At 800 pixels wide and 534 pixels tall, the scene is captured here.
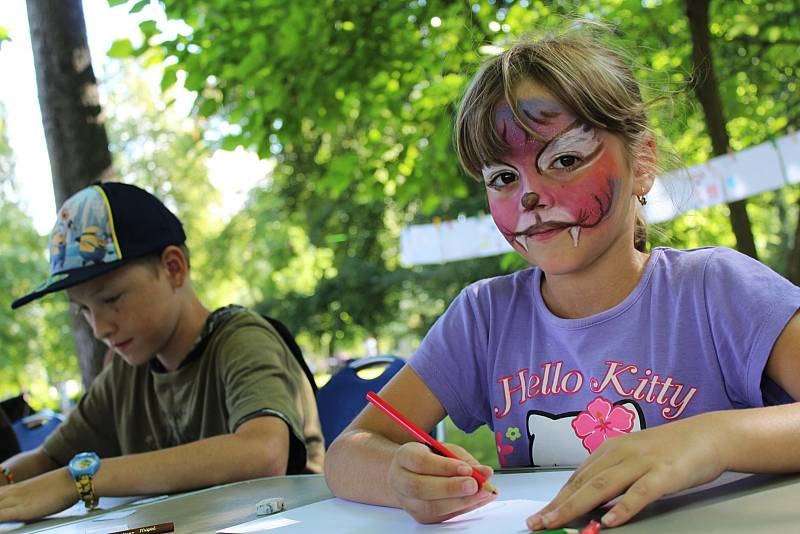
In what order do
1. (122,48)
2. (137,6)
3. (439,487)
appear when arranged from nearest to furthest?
(439,487) → (137,6) → (122,48)

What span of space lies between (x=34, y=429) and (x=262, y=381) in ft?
5.45

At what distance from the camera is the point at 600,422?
159 centimetres

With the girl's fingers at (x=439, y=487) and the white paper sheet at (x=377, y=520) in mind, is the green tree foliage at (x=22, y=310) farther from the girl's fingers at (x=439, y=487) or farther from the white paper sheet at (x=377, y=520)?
the girl's fingers at (x=439, y=487)

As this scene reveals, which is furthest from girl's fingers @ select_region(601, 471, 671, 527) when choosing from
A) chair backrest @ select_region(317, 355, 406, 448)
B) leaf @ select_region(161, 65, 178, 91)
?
leaf @ select_region(161, 65, 178, 91)

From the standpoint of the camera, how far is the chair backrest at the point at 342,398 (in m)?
2.61

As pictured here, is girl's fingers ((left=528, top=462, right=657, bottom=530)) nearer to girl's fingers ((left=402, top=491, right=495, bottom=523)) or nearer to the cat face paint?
girl's fingers ((left=402, top=491, right=495, bottom=523))

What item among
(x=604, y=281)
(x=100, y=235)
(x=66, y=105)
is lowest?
(x=604, y=281)

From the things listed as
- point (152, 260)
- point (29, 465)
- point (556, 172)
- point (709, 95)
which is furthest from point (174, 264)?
point (709, 95)

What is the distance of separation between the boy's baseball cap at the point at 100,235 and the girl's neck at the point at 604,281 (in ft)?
3.91

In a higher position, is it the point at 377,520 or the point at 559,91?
the point at 559,91

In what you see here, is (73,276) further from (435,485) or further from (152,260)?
(435,485)

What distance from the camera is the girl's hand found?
1.04 meters

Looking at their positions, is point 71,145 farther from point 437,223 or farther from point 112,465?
point 437,223

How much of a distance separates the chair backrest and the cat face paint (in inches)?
41.8
